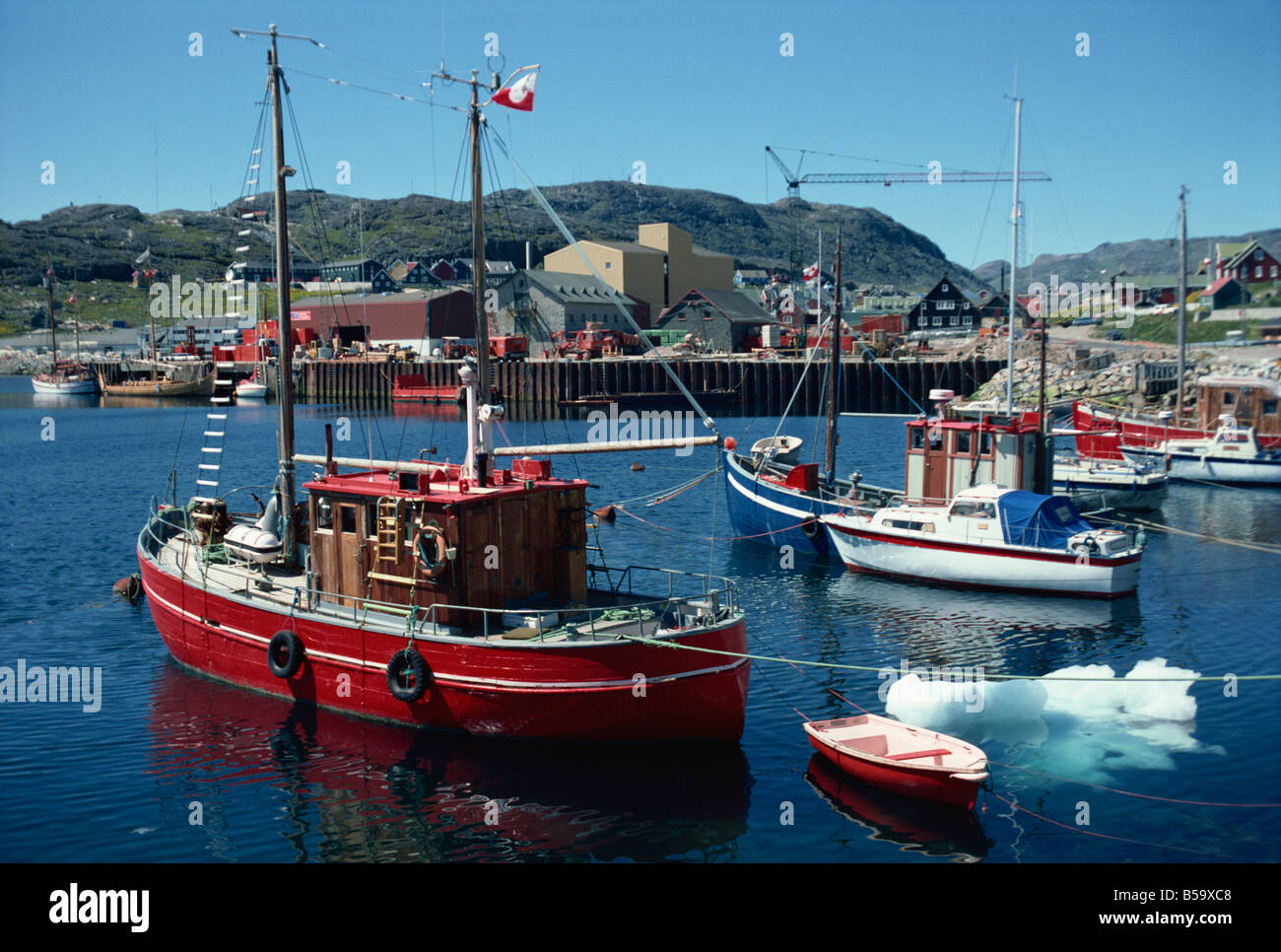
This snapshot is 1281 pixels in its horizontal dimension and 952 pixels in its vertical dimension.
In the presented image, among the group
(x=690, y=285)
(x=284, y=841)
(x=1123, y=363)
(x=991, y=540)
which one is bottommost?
(x=284, y=841)

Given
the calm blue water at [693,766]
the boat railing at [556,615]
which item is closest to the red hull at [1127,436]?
the calm blue water at [693,766]

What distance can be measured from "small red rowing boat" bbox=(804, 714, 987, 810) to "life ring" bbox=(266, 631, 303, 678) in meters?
9.93

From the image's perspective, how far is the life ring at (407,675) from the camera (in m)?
18.2

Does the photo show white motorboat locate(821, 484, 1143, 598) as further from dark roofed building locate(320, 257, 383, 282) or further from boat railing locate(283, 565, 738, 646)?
dark roofed building locate(320, 257, 383, 282)

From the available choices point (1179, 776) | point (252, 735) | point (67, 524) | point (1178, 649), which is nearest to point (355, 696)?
point (252, 735)

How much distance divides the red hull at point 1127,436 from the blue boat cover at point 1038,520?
926 inches

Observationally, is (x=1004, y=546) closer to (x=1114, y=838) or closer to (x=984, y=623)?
(x=984, y=623)

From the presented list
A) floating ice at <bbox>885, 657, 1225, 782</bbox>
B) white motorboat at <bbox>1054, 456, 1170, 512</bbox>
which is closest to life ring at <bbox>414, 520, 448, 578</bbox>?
floating ice at <bbox>885, 657, 1225, 782</bbox>

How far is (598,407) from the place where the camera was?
299ft

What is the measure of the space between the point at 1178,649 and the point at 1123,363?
2500 inches

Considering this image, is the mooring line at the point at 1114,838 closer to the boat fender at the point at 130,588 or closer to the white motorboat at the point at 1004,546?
the white motorboat at the point at 1004,546

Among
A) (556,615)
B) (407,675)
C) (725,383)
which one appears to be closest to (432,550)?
(407,675)

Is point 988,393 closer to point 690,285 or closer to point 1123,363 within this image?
point 1123,363

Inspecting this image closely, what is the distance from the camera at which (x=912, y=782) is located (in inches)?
643
